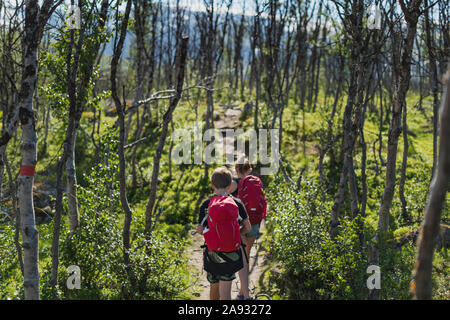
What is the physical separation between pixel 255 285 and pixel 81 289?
97.2 inches

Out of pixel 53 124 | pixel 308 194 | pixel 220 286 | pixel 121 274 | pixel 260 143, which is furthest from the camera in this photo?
pixel 53 124

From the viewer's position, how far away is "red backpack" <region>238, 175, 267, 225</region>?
4.75 m

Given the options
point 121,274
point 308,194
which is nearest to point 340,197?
point 308,194

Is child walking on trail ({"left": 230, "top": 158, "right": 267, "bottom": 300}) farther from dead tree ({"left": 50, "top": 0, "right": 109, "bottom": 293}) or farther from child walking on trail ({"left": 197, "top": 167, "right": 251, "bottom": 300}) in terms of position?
dead tree ({"left": 50, "top": 0, "right": 109, "bottom": 293})

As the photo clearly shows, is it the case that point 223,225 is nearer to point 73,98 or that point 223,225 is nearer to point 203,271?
point 73,98

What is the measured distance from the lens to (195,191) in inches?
407

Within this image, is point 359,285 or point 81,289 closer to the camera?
point 359,285
